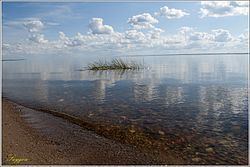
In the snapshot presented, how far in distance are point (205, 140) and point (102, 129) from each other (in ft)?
11.8

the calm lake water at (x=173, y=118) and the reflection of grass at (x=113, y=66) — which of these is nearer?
the calm lake water at (x=173, y=118)

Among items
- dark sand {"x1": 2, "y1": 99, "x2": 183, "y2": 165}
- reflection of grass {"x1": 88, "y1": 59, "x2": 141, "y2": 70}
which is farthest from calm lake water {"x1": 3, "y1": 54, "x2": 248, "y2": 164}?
reflection of grass {"x1": 88, "y1": 59, "x2": 141, "y2": 70}

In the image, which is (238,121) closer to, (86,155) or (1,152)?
(86,155)

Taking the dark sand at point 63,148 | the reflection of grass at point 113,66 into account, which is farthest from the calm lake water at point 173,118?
the reflection of grass at point 113,66

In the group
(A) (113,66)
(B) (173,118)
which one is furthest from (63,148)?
(A) (113,66)

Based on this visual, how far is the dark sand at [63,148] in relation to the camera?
730 centimetres

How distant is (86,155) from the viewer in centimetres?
770

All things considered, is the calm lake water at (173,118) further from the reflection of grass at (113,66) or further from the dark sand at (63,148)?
the reflection of grass at (113,66)

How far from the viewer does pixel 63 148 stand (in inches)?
323

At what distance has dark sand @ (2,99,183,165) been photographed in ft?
24.0

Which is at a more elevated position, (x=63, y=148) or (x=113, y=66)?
(x=113, y=66)

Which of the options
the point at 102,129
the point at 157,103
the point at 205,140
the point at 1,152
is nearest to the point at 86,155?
the point at 1,152

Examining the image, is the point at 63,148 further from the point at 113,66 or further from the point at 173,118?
the point at 113,66

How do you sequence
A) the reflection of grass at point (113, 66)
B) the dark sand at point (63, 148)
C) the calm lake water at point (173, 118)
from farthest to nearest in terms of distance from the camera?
the reflection of grass at point (113, 66), the calm lake water at point (173, 118), the dark sand at point (63, 148)
